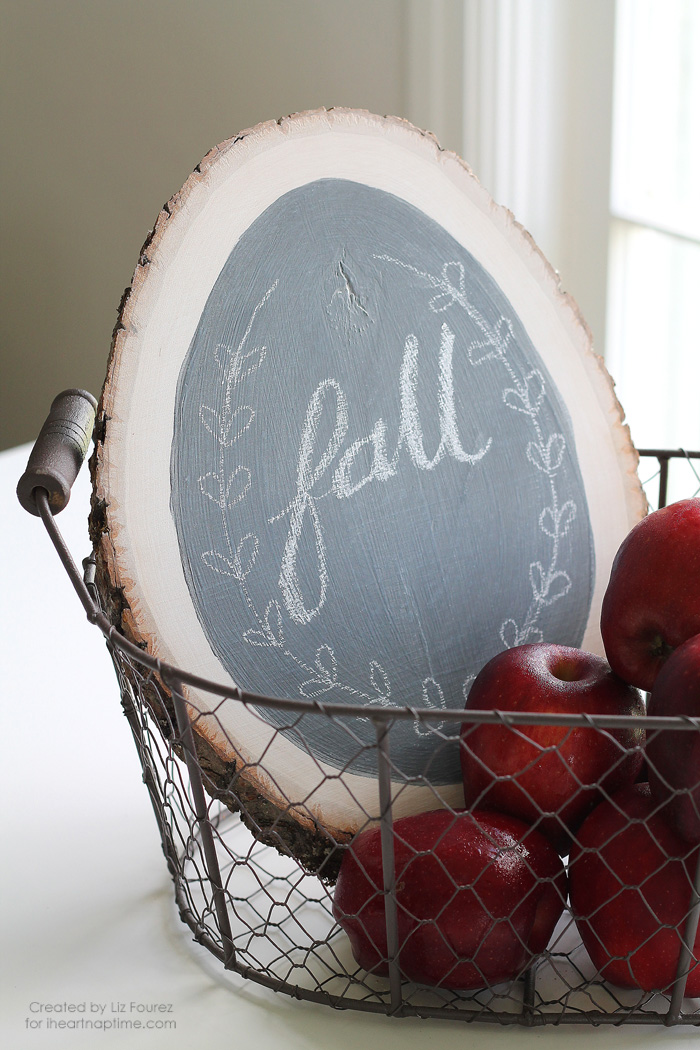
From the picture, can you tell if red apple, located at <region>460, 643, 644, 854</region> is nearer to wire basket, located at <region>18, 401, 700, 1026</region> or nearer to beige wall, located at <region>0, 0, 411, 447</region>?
wire basket, located at <region>18, 401, 700, 1026</region>

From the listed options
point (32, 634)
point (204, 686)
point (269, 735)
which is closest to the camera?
point (204, 686)

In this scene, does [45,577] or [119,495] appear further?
[45,577]

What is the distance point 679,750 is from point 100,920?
258 mm

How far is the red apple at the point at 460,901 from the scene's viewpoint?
0.35 m

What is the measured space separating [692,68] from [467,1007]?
898 mm

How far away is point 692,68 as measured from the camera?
94 cm

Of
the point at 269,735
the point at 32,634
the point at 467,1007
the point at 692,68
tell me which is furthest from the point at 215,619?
the point at 692,68

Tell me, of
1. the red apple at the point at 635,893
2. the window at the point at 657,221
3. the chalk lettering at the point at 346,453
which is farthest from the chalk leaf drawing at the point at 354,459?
the window at the point at 657,221

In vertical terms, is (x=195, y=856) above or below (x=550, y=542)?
below

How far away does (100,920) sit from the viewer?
1.38ft

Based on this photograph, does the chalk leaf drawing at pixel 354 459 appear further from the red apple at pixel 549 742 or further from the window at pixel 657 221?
the window at pixel 657 221

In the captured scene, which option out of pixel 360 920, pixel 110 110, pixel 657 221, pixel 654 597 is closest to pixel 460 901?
pixel 360 920

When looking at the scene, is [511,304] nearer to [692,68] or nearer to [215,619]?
[215,619]

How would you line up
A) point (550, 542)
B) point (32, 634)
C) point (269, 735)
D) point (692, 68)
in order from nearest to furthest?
point (269, 735)
point (550, 542)
point (32, 634)
point (692, 68)
